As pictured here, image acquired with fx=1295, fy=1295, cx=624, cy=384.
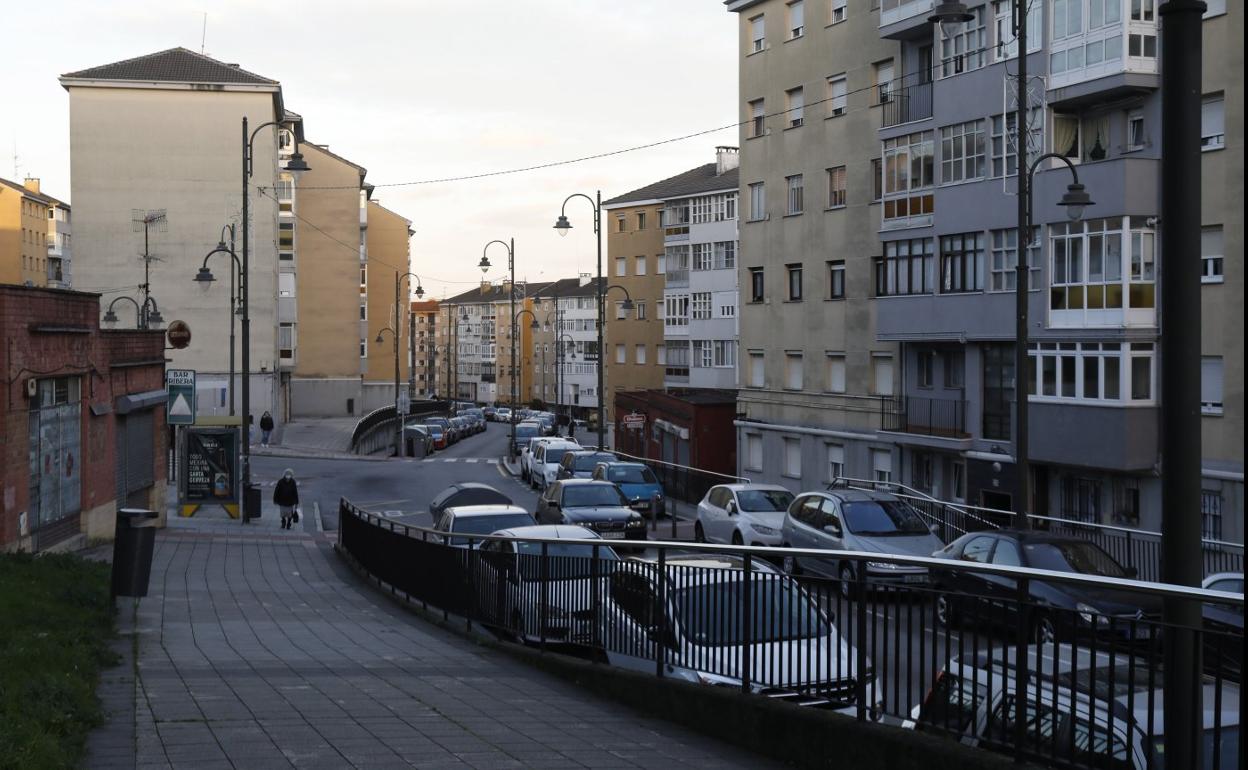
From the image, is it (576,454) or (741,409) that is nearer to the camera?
(576,454)

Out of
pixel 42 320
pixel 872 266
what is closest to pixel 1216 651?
pixel 42 320

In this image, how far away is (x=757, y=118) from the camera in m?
45.6

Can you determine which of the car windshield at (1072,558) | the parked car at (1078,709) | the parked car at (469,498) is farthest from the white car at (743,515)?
the parked car at (1078,709)

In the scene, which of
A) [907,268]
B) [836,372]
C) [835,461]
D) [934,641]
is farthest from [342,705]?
[836,372]

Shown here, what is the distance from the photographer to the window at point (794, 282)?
44.0m

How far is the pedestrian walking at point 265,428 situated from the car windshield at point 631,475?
32001 millimetres

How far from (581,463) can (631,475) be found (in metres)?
4.23

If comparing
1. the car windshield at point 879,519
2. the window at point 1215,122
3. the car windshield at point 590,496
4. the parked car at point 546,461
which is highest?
the window at point 1215,122

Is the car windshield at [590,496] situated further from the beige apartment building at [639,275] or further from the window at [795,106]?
the beige apartment building at [639,275]

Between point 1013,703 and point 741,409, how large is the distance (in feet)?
137

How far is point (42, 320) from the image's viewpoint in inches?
818

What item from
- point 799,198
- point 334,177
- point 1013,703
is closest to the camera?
point 1013,703

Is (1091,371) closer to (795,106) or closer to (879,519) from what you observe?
(879,519)

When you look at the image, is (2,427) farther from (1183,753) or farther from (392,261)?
(392,261)
